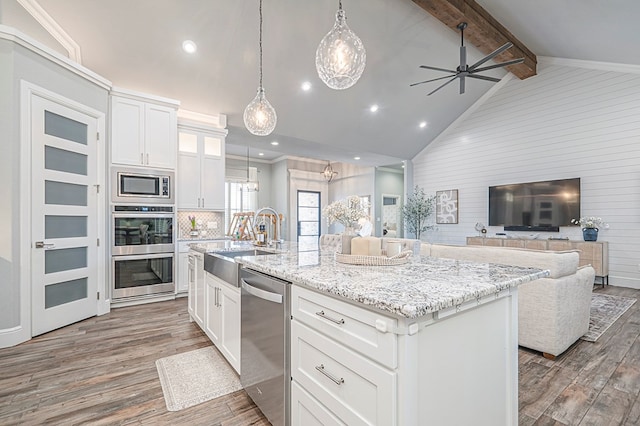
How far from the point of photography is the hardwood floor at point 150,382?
177 centimetres

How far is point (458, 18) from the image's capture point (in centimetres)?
429

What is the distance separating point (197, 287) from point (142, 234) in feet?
5.74

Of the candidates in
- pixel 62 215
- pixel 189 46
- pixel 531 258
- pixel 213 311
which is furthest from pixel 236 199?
pixel 531 258

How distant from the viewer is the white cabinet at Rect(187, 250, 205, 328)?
9.31ft

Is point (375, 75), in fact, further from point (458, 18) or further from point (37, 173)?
point (37, 173)

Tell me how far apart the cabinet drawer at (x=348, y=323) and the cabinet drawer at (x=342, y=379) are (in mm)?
33

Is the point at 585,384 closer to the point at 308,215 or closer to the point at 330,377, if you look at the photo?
the point at 330,377

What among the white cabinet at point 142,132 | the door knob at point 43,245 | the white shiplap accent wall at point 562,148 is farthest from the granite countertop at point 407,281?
the white shiplap accent wall at point 562,148

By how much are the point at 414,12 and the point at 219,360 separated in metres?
5.15

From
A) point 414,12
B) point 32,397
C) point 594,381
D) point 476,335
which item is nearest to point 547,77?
point 414,12

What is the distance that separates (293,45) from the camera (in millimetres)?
4289

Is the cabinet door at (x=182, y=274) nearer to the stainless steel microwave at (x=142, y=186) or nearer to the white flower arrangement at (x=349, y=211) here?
the stainless steel microwave at (x=142, y=186)

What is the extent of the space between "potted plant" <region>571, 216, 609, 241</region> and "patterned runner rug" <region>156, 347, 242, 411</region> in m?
6.25

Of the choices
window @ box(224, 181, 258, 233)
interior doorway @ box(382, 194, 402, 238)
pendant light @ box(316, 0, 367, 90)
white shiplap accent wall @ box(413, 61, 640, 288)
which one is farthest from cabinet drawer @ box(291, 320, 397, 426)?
interior doorway @ box(382, 194, 402, 238)
